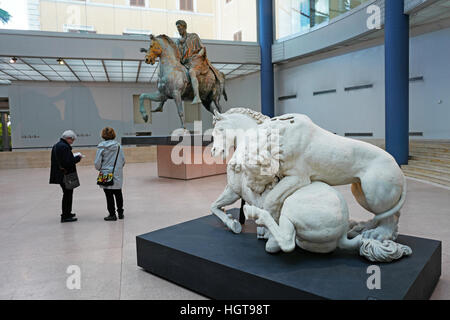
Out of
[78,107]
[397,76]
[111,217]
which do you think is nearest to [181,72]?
[111,217]

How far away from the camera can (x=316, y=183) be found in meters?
2.20

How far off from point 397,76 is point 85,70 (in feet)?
42.0

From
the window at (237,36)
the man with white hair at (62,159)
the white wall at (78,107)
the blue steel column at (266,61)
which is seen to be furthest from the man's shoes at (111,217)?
the white wall at (78,107)

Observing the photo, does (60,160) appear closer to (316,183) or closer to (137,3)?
(316,183)

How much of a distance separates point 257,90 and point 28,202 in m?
12.9

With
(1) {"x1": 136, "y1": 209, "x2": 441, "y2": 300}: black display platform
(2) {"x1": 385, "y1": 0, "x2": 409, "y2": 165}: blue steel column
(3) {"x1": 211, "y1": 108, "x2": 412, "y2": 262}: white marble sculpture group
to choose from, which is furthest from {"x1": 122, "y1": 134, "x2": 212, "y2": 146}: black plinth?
(3) {"x1": 211, "y1": 108, "x2": 412, "y2": 262}: white marble sculpture group

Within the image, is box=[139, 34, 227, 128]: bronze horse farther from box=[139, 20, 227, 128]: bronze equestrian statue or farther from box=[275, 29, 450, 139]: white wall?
box=[275, 29, 450, 139]: white wall

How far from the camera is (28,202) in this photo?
6.30 m

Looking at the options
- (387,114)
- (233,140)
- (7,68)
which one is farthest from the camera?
(7,68)

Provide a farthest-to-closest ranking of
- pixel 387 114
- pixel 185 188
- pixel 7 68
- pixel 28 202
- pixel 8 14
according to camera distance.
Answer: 1. pixel 7 68
2. pixel 8 14
3. pixel 387 114
4. pixel 185 188
5. pixel 28 202

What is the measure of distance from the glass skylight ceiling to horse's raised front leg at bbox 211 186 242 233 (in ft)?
40.8

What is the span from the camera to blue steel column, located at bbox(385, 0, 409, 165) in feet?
26.8
